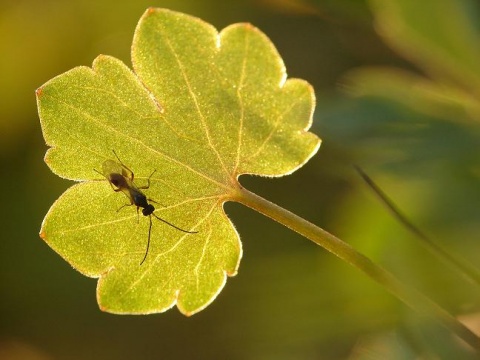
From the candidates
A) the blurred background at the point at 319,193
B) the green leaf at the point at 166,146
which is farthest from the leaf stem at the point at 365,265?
the blurred background at the point at 319,193

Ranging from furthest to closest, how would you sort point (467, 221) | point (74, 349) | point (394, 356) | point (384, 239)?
1. point (74, 349)
2. point (384, 239)
3. point (467, 221)
4. point (394, 356)

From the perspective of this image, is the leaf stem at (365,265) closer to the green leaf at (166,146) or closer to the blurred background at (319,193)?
the green leaf at (166,146)

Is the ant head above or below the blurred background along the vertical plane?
above

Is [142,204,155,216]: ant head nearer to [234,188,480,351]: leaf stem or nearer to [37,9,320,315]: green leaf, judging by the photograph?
[37,9,320,315]: green leaf

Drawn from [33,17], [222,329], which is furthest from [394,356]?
[33,17]

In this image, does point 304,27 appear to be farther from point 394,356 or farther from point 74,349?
point 394,356

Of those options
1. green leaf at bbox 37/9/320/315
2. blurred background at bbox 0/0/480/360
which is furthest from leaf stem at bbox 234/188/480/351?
blurred background at bbox 0/0/480/360
